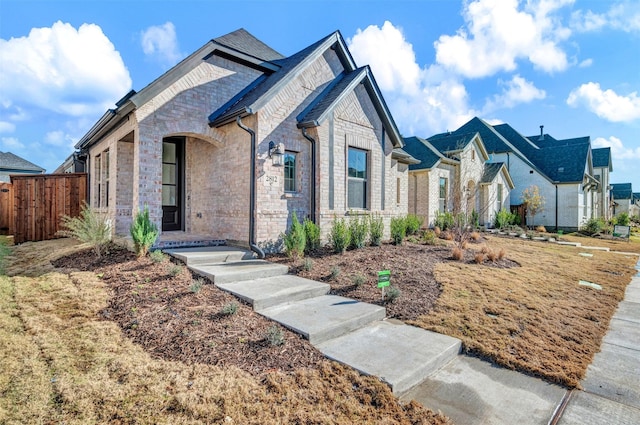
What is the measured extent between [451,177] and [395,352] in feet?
55.6

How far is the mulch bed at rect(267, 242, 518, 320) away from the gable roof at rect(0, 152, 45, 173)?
31565 mm

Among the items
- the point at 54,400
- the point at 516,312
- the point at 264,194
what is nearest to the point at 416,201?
the point at 264,194

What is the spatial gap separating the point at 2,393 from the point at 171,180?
766cm

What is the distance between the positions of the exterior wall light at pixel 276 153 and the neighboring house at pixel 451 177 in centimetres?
987

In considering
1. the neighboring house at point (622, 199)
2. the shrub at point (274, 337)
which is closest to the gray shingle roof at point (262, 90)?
the shrub at point (274, 337)

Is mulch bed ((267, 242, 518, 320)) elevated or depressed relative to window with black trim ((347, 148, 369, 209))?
depressed

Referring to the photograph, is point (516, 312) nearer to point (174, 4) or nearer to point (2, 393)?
point (2, 393)

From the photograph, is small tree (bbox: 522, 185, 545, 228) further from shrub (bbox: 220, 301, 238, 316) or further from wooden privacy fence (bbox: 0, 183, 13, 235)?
wooden privacy fence (bbox: 0, 183, 13, 235)

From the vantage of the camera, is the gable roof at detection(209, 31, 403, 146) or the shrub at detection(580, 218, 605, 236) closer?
the gable roof at detection(209, 31, 403, 146)

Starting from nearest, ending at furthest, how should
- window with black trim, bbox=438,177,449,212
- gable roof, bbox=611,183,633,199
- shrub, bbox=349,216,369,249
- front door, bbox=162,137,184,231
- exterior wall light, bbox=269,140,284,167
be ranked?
exterior wall light, bbox=269,140,284,167
shrub, bbox=349,216,369,249
front door, bbox=162,137,184,231
window with black trim, bbox=438,177,449,212
gable roof, bbox=611,183,633,199

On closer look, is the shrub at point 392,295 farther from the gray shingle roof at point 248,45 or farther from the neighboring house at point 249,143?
the gray shingle roof at point 248,45

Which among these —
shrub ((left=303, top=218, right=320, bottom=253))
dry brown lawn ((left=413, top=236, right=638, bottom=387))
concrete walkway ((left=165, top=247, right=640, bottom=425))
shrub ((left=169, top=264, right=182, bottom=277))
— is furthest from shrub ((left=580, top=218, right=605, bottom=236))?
shrub ((left=169, top=264, right=182, bottom=277))

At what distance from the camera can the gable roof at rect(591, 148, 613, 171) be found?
105ft

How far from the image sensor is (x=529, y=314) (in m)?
4.88
